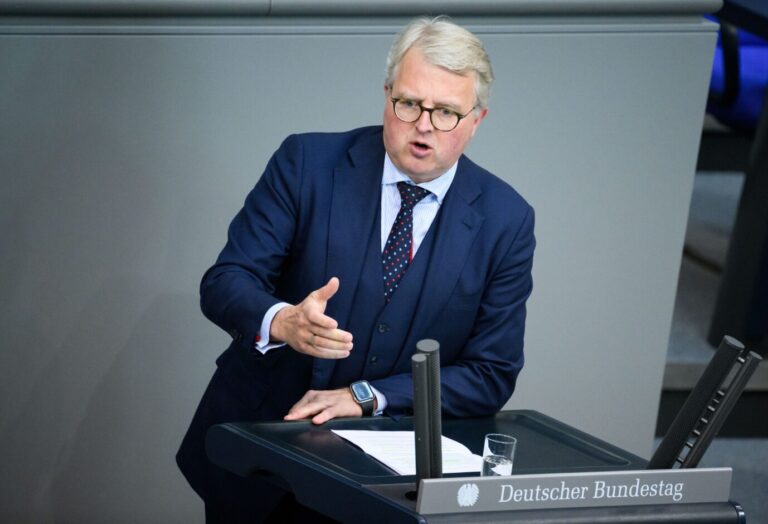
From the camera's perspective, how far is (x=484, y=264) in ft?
7.61

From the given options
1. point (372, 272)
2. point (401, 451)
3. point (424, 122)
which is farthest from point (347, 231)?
point (401, 451)

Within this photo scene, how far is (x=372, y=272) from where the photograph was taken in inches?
91.0

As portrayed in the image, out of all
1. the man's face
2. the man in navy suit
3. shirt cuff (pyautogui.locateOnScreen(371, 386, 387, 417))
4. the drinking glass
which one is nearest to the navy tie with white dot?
the man in navy suit

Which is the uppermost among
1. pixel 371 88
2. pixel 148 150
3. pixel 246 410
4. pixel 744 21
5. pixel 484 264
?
pixel 744 21

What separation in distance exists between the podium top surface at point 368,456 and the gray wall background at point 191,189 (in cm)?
117

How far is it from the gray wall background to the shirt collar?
2.54 ft

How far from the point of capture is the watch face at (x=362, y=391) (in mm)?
2176

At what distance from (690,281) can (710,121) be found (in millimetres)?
1273

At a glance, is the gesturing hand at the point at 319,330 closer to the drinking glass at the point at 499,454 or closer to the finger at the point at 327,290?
the finger at the point at 327,290

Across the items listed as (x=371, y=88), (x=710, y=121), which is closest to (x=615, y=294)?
(x=371, y=88)

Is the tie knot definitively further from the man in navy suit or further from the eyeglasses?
the eyeglasses

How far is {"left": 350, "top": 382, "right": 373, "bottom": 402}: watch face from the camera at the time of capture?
7.14ft

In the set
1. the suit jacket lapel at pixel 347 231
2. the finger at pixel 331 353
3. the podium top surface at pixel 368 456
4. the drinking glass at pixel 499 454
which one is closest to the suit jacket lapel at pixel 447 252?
the suit jacket lapel at pixel 347 231

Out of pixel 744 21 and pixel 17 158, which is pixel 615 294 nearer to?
pixel 744 21
